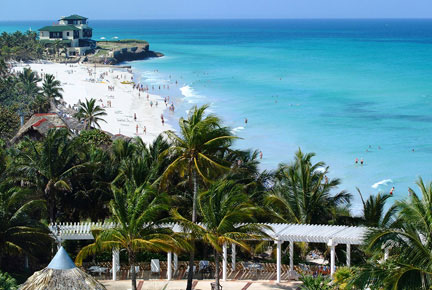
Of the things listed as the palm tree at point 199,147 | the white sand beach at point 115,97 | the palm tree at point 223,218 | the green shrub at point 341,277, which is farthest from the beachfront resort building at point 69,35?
the green shrub at point 341,277

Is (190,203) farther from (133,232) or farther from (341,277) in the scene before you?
(341,277)

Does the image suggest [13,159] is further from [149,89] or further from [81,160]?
[149,89]

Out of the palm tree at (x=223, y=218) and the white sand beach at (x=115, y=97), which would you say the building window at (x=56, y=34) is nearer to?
the white sand beach at (x=115, y=97)

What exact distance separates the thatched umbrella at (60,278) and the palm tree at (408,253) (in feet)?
16.8

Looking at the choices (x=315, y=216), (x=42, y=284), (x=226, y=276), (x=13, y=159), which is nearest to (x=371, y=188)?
(x=315, y=216)

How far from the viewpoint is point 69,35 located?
329ft

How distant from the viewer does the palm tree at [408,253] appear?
11500 mm

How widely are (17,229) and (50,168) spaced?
3520mm

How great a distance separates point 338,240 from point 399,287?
18.4ft

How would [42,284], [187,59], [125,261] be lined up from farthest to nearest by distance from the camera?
1. [187,59]
2. [125,261]
3. [42,284]

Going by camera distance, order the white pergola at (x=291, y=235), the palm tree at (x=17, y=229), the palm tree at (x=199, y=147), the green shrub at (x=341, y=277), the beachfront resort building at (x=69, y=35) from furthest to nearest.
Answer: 1. the beachfront resort building at (x=69, y=35)
2. the white pergola at (x=291, y=235)
3. the palm tree at (x=17, y=229)
4. the palm tree at (x=199, y=147)
5. the green shrub at (x=341, y=277)

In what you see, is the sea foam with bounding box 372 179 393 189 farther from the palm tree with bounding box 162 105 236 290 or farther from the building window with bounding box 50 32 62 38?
the building window with bounding box 50 32 62 38

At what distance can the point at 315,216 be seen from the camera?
63.0ft

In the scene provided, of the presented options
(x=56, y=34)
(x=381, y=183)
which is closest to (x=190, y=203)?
(x=381, y=183)
